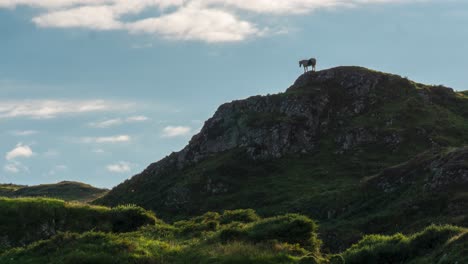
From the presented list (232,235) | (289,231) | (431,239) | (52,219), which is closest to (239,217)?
(289,231)

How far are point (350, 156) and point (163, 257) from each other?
61.3 meters

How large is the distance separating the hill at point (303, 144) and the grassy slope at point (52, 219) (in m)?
28.8

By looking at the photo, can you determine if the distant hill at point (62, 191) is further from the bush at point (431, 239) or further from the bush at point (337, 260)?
the bush at point (431, 239)

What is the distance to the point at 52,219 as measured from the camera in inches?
1644

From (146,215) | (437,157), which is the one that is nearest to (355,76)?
(437,157)

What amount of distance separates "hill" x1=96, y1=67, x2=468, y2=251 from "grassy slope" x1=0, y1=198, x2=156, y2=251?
28.8 metres

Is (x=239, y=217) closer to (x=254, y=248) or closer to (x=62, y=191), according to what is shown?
(x=254, y=248)

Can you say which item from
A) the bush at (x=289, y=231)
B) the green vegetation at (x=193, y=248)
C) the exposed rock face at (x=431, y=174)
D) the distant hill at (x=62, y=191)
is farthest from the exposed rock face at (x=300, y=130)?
the green vegetation at (x=193, y=248)

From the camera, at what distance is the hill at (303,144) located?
266 ft

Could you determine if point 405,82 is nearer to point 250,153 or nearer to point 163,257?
point 250,153

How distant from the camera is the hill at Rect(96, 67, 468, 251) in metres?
81.0

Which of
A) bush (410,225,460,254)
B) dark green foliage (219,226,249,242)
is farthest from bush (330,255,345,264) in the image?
dark green foliage (219,226,249,242)

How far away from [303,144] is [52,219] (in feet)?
193

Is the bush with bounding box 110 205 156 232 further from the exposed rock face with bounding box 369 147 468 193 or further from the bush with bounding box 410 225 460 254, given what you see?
the exposed rock face with bounding box 369 147 468 193
